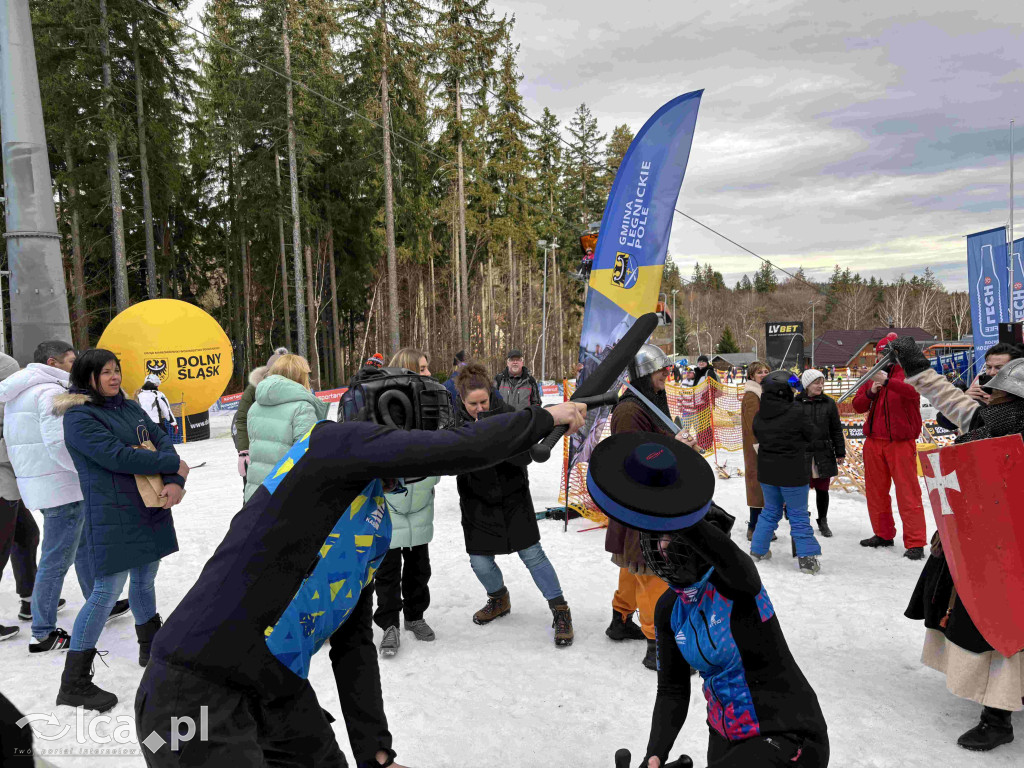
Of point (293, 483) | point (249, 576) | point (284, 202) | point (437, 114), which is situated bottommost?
point (249, 576)

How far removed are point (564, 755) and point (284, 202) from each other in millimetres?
25775

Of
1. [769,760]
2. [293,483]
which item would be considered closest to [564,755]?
[769,760]

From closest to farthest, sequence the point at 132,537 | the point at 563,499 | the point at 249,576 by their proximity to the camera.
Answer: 1. the point at 249,576
2. the point at 132,537
3. the point at 563,499

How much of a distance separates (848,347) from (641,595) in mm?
68798

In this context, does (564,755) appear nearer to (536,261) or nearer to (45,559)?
(45,559)

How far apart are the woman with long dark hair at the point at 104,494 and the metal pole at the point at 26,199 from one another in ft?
7.18

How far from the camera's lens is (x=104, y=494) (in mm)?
3650

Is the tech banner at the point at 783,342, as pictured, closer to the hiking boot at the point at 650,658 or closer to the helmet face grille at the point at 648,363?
the helmet face grille at the point at 648,363

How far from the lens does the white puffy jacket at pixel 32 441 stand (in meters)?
4.14

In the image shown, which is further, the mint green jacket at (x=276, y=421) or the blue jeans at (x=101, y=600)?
the mint green jacket at (x=276, y=421)

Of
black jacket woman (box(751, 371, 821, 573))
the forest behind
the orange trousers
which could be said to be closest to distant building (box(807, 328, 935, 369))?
the forest behind

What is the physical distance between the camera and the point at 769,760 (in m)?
1.76

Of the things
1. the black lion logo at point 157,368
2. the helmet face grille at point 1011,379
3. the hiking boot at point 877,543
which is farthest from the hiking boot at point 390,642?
the black lion logo at point 157,368

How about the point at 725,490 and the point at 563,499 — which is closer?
the point at 563,499
